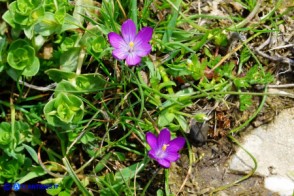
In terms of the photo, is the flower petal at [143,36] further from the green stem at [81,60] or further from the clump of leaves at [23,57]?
the clump of leaves at [23,57]

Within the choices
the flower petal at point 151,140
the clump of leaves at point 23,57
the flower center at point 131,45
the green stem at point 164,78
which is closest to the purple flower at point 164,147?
the flower petal at point 151,140

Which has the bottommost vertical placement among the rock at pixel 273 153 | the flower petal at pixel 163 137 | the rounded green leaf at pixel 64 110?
the rock at pixel 273 153

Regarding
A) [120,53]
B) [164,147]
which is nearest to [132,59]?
[120,53]

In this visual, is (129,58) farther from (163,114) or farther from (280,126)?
(280,126)

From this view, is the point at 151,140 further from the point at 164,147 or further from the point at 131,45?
the point at 131,45

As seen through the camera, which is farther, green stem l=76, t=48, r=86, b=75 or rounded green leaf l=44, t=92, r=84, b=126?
green stem l=76, t=48, r=86, b=75

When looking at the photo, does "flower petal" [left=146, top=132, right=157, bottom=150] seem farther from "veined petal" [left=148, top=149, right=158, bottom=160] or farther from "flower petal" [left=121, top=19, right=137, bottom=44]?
"flower petal" [left=121, top=19, right=137, bottom=44]

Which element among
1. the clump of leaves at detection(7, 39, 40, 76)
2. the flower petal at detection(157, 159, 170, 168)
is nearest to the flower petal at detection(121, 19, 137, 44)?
the clump of leaves at detection(7, 39, 40, 76)
